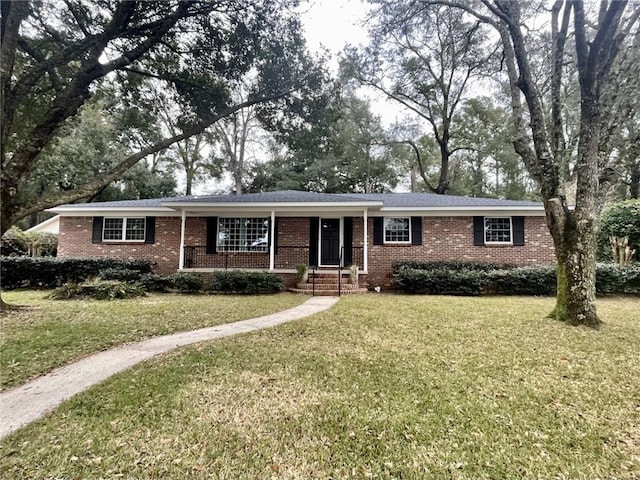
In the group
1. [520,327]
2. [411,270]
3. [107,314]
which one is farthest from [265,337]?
[411,270]

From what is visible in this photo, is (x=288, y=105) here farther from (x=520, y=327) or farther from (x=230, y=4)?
(x=520, y=327)

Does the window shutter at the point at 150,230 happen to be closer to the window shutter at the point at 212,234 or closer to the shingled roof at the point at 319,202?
the shingled roof at the point at 319,202

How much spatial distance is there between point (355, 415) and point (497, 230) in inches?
425

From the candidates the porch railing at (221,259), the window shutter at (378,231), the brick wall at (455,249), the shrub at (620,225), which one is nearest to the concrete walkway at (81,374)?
the porch railing at (221,259)

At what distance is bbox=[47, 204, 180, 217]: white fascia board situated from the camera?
455 inches

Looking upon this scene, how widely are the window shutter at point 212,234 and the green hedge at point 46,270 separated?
117 inches

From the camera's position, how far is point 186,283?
32.2ft

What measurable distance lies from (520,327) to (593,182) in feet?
9.42

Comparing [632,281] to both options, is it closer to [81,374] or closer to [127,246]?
[81,374]

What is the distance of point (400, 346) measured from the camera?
4.43m

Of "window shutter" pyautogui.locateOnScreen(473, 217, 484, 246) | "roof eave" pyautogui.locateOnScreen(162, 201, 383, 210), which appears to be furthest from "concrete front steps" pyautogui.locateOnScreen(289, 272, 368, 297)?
"window shutter" pyautogui.locateOnScreen(473, 217, 484, 246)

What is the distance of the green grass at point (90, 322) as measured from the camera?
3954 millimetres

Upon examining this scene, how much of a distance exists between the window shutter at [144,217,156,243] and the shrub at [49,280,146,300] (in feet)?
10.8

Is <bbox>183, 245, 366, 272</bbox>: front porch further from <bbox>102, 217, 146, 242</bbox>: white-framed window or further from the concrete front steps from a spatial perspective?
<bbox>102, 217, 146, 242</bbox>: white-framed window
